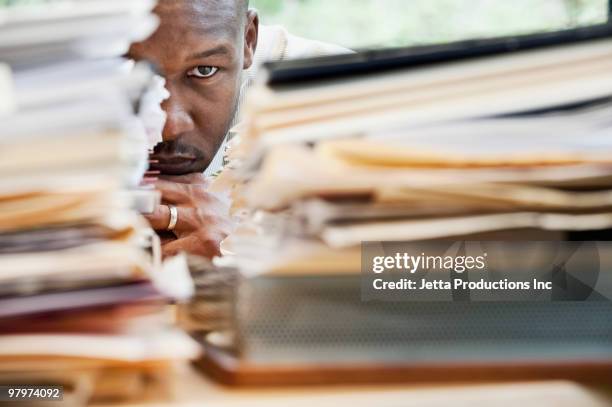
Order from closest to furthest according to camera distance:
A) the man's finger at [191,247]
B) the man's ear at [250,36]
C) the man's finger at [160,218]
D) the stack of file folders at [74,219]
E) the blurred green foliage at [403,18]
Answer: the stack of file folders at [74,219]
the man's finger at [191,247]
the man's finger at [160,218]
the man's ear at [250,36]
the blurred green foliage at [403,18]

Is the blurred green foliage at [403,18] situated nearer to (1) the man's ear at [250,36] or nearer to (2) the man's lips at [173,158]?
(1) the man's ear at [250,36]

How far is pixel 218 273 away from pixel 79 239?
12cm

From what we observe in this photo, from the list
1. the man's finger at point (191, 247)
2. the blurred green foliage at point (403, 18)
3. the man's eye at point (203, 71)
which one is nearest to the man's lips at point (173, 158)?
the man's eye at point (203, 71)

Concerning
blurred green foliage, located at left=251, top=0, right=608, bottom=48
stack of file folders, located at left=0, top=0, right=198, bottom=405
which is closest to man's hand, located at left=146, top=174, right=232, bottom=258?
stack of file folders, located at left=0, top=0, right=198, bottom=405

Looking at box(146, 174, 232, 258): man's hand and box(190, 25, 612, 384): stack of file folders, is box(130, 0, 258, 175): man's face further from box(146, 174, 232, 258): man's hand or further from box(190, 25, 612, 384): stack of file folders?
box(190, 25, 612, 384): stack of file folders

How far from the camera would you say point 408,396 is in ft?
1.26

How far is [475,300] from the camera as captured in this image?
0.43m

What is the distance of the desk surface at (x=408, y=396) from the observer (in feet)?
1.23

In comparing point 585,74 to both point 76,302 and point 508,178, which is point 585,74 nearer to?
point 508,178

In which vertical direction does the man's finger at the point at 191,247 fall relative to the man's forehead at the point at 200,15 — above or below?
below

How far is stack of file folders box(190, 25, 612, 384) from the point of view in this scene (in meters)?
0.40

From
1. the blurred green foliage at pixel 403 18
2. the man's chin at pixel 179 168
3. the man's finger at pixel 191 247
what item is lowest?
the man's finger at pixel 191 247

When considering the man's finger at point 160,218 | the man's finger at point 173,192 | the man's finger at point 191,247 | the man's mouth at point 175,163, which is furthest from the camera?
the man's mouth at point 175,163

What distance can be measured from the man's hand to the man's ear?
521 millimetres
